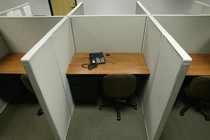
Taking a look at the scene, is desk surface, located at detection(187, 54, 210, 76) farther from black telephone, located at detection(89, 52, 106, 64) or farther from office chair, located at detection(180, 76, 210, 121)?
black telephone, located at detection(89, 52, 106, 64)

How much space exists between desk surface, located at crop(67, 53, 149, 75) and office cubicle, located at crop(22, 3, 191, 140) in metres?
0.08

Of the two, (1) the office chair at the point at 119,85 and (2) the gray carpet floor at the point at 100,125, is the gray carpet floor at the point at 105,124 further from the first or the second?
(1) the office chair at the point at 119,85

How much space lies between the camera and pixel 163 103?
3.84 feet

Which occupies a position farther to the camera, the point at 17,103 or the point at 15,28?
the point at 17,103

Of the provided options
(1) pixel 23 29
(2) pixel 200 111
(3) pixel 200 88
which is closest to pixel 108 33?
(1) pixel 23 29

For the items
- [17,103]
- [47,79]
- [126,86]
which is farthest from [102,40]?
[17,103]

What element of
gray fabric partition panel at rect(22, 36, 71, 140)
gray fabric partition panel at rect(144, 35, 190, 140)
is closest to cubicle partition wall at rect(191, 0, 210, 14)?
gray fabric partition panel at rect(144, 35, 190, 140)

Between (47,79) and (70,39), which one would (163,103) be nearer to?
(47,79)

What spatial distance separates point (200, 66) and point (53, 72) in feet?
5.56

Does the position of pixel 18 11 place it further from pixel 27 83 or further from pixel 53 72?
pixel 53 72

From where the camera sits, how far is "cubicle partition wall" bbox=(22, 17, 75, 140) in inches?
39.2

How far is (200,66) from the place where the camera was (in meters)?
1.70

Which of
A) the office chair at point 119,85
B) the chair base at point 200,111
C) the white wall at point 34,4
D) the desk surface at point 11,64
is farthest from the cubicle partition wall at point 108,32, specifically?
the white wall at point 34,4

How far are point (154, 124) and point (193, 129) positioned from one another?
28.5 inches
